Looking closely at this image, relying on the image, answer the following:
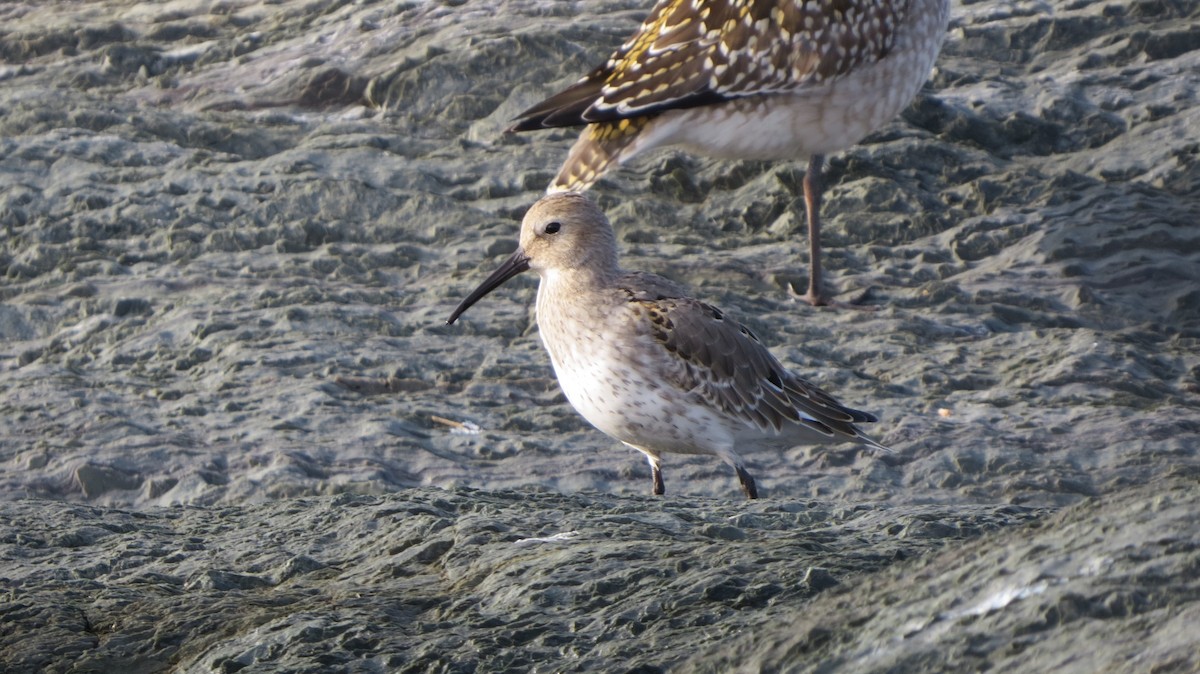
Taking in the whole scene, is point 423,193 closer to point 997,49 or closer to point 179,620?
point 997,49

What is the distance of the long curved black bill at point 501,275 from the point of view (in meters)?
6.16

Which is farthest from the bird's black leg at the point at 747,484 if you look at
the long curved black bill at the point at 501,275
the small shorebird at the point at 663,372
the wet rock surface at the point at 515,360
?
the long curved black bill at the point at 501,275

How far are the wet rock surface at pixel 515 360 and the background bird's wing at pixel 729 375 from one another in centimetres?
44

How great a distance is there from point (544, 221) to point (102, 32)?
191 inches

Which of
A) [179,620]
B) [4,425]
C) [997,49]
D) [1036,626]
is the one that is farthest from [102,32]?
[1036,626]

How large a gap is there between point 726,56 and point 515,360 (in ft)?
5.61

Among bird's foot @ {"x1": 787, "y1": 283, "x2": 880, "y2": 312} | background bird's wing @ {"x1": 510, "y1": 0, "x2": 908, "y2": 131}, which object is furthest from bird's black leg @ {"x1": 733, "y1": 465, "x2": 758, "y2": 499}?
background bird's wing @ {"x1": 510, "y1": 0, "x2": 908, "y2": 131}

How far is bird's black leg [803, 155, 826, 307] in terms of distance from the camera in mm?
7266

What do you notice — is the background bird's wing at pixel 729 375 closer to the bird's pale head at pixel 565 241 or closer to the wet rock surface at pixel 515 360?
the bird's pale head at pixel 565 241

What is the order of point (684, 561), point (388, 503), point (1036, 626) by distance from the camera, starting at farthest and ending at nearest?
point (388, 503)
point (684, 561)
point (1036, 626)

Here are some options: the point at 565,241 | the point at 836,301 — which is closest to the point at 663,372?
the point at 565,241

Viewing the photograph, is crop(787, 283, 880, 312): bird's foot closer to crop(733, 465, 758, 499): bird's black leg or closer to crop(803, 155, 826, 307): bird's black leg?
crop(803, 155, 826, 307): bird's black leg

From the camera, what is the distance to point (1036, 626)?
2410 mm

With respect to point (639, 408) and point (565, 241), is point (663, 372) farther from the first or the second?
point (565, 241)
